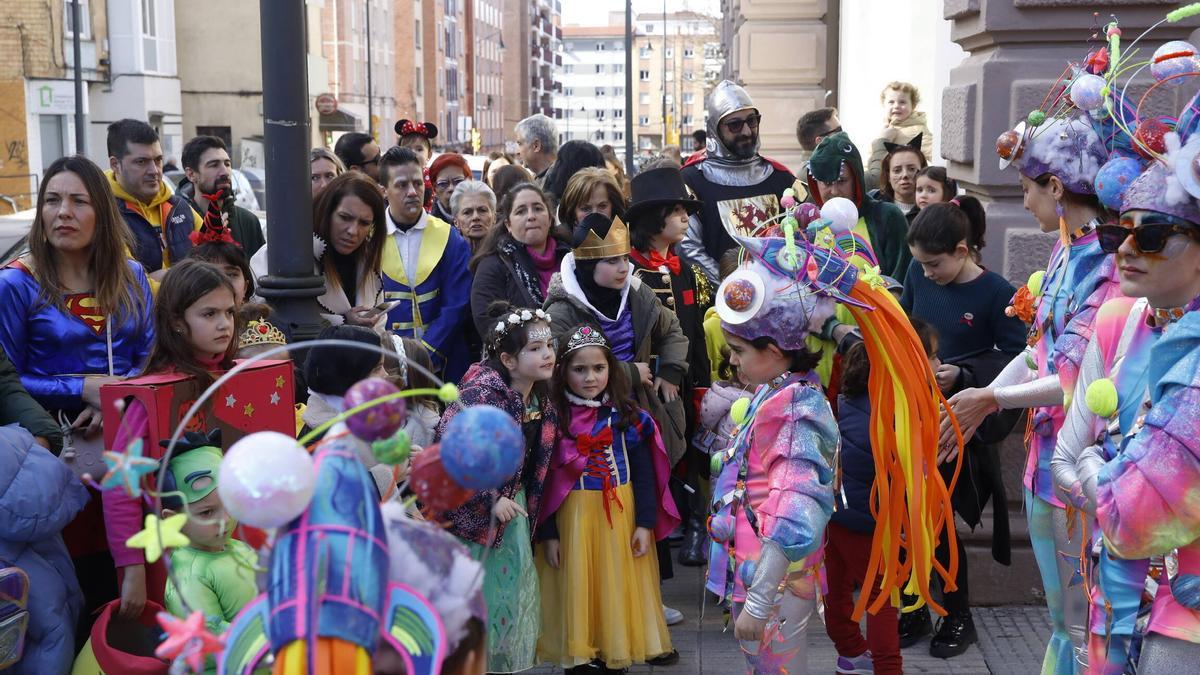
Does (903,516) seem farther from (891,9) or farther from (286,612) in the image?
(891,9)

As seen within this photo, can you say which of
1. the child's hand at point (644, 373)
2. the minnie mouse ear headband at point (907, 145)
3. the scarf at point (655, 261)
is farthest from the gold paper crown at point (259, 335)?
the minnie mouse ear headband at point (907, 145)

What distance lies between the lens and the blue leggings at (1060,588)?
12.8 ft

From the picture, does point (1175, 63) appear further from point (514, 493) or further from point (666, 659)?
point (666, 659)

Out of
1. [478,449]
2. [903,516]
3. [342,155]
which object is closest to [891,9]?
[342,155]

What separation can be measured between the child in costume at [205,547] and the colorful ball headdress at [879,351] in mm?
1493

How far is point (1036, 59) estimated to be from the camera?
5777 millimetres

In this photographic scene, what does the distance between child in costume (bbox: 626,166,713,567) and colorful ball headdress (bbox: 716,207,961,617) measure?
163cm

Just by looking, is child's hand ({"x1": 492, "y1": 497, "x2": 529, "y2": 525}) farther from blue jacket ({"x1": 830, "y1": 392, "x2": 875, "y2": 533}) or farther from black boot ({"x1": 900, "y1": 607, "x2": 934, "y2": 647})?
black boot ({"x1": 900, "y1": 607, "x2": 934, "y2": 647})

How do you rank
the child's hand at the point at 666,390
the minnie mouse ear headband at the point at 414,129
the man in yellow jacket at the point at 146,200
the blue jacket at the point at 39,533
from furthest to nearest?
the minnie mouse ear headband at the point at 414,129 → the man in yellow jacket at the point at 146,200 → the child's hand at the point at 666,390 → the blue jacket at the point at 39,533

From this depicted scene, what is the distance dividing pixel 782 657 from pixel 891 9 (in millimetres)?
8916

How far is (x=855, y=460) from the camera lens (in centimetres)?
475

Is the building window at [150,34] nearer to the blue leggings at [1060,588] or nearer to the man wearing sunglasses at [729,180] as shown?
the man wearing sunglasses at [729,180]

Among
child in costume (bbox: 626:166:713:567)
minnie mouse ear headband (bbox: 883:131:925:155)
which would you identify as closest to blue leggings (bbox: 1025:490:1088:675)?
child in costume (bbox: 626:166:713:567)

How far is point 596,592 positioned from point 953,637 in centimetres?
146
